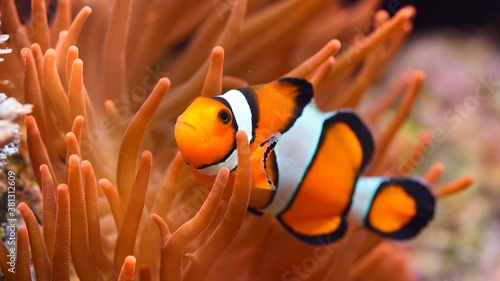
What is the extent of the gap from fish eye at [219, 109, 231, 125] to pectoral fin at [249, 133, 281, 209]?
0.08m

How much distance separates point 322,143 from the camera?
1.07m

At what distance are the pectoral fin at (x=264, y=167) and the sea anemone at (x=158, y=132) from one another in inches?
2.6

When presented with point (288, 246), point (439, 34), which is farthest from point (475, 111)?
point (288, 246)

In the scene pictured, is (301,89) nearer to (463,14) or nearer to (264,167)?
(264,167)

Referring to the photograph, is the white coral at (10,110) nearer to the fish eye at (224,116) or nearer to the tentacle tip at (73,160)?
the tentacle tip at (73,160)

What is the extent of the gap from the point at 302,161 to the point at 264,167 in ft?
0.53

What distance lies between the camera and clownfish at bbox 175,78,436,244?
819 millimetres

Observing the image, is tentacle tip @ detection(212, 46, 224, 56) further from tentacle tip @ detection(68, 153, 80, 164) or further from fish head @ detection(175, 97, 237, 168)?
tentacle tip @ detection(68, 153, 80, 164)

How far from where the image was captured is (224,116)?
81 centimetres

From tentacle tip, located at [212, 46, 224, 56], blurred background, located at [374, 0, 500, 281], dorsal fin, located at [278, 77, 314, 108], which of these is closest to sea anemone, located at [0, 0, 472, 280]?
tentacle tip, located at [212, 46, 224, 56]

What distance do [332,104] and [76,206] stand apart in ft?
2.71

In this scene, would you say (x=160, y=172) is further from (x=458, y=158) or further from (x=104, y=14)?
(x=458, y=158)

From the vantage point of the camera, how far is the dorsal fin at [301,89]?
973mm

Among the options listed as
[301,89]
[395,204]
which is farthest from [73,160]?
[395,204]
